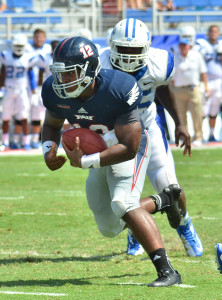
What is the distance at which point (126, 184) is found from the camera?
13.9 feet

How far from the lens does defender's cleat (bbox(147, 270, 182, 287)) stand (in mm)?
3988

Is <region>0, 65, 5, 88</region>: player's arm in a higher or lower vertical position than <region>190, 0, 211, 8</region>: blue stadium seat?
lower

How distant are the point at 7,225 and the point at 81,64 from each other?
2.67 metres

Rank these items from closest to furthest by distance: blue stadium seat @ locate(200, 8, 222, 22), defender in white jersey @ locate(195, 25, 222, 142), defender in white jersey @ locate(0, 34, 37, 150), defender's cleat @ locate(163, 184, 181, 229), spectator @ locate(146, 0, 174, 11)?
defender's cleat @ locate(163, 184, 181, 229) < defender in white jersey @ locate(0, 34, 37, 150) < defender in white jersey @ locate(195, 25, 222, 142) < blue stadium seat @ locate(200, 8, 222, 22) < spectator @ locate(146, 0, 174, 11)

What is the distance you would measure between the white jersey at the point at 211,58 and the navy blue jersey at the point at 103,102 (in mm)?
9579

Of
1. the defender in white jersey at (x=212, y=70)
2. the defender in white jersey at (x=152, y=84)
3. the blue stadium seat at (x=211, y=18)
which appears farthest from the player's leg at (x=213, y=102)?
the defender in white jersey at (x=152, y=84)

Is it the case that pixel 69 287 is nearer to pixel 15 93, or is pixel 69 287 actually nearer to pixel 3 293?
pixel 3 293

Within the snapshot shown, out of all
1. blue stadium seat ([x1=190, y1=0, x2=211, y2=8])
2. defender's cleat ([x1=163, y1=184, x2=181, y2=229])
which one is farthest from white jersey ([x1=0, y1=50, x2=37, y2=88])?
defender's cleat ([x1=163, y1=184, x2=181, y2=229])

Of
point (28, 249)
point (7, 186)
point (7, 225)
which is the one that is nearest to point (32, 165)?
point (7, 186)

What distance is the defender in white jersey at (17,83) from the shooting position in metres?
12.8

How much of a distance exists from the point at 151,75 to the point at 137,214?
1.29m

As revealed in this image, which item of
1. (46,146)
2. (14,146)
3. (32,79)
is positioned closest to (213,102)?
(32,79)

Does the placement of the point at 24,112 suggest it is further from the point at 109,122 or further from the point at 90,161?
the point at 90,161

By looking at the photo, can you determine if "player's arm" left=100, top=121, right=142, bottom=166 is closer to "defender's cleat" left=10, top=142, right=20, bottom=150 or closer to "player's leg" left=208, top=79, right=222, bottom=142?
"defender's cleat" left=10, top=142, right=20, bottom=150
